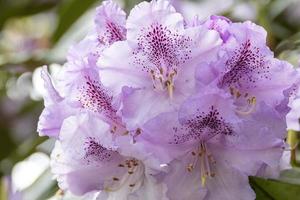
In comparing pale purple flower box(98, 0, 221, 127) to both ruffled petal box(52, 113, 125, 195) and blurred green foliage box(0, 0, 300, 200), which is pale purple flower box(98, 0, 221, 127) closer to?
ruffled petal box(52, 113, 125, 195)

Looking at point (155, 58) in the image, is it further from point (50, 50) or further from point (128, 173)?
point (50, 50)

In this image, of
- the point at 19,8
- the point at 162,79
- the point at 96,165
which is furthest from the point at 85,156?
the point at 19,8

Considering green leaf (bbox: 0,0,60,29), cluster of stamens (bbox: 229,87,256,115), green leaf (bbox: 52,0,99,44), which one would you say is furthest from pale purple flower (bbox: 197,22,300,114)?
green leaf (bbox: 0,0,60,29)

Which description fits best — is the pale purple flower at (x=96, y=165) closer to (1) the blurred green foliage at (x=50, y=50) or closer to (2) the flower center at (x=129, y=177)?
(2) the flower center at (x=129, y=177)

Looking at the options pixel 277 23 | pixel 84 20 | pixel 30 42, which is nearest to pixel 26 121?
pixel 30 42

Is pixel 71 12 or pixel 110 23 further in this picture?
pixel 71 12

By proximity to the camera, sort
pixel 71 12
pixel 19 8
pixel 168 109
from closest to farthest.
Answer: pixel 168 109, pixel 71 12, pixel 19 8
